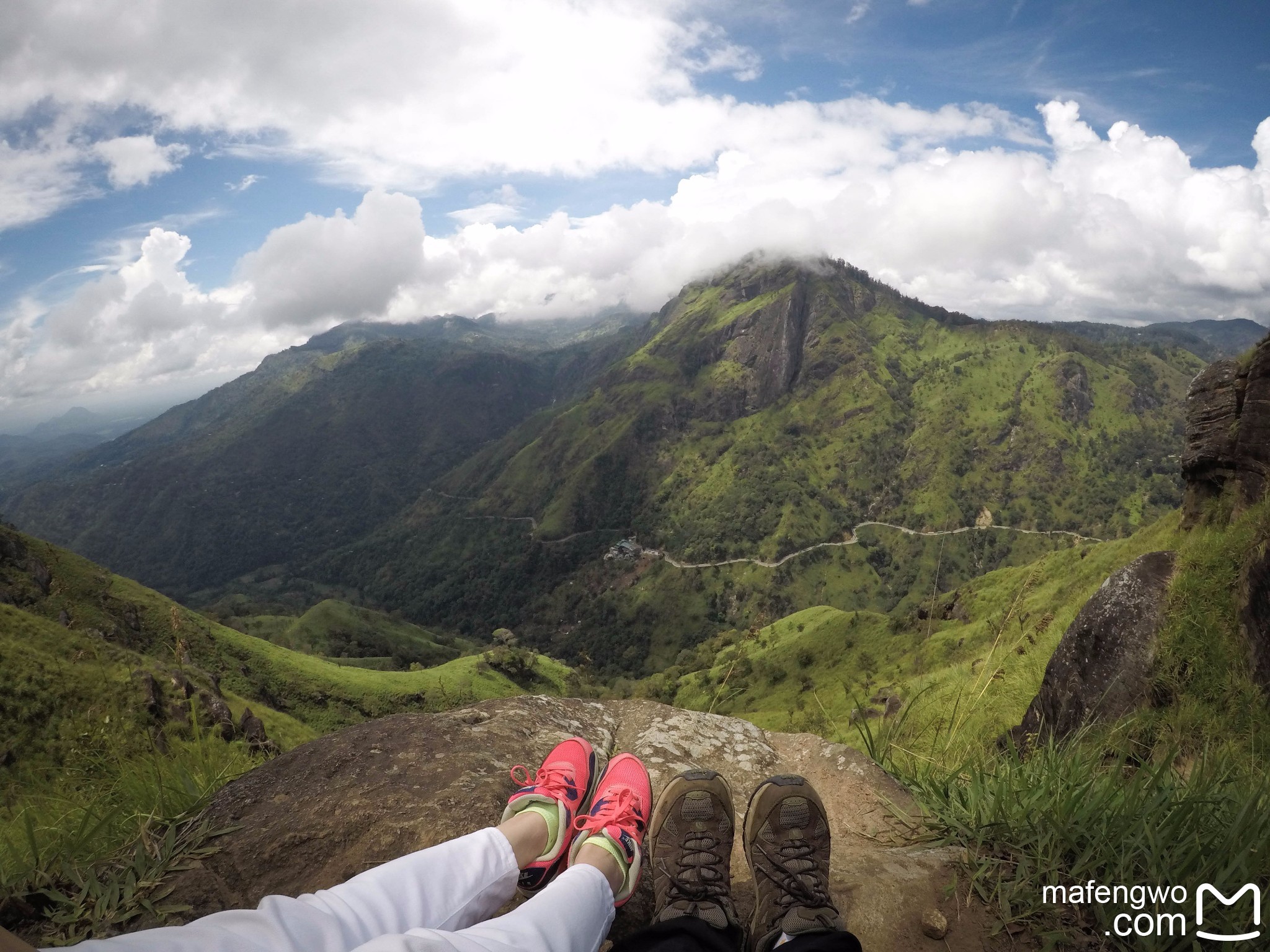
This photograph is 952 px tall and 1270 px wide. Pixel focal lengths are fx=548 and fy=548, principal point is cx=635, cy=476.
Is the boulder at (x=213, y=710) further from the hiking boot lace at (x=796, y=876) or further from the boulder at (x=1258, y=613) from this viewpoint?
the boulder at (x=1258, y=613)

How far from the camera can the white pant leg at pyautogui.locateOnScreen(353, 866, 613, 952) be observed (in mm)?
2514

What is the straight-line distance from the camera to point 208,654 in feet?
213

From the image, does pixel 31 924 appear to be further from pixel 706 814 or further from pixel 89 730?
pixel 706 814

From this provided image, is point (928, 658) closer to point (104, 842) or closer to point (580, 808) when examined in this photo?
point (580, 808)

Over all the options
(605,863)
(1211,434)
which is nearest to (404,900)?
(605,863)

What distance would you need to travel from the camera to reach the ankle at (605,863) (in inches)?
146

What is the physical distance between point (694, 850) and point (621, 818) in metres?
0.60

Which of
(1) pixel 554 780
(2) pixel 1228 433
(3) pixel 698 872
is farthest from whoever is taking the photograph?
(2) pixel 1228 433

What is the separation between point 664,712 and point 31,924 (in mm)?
5525

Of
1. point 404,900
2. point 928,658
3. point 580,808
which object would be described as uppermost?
point 404,900

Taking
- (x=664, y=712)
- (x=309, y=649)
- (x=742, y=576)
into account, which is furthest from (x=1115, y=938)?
(x=742, y=576)

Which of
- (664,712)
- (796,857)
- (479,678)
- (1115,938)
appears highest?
(1115,938)

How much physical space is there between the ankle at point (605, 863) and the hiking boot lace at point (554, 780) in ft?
2.05

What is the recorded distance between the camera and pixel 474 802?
4543 mm
